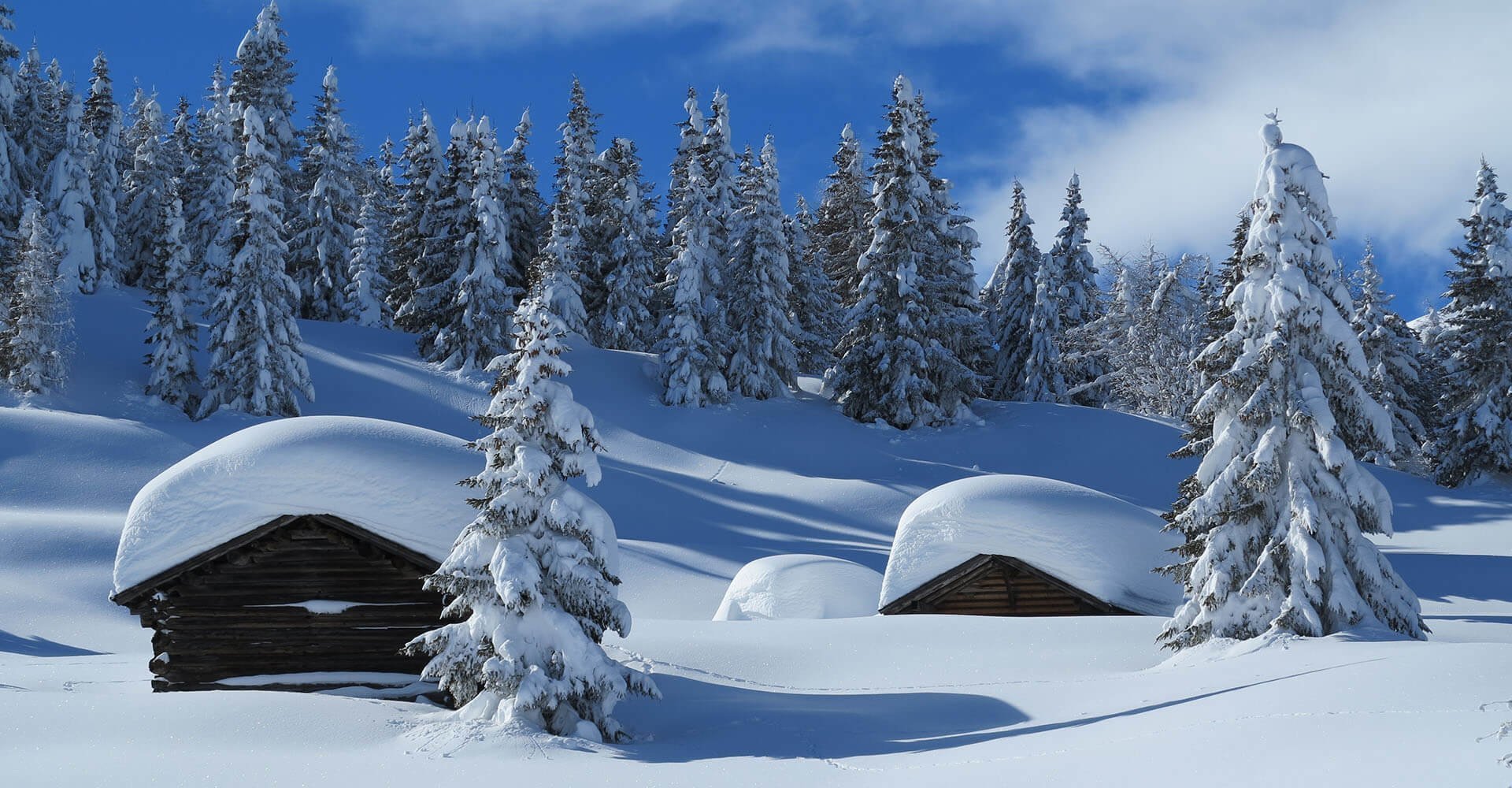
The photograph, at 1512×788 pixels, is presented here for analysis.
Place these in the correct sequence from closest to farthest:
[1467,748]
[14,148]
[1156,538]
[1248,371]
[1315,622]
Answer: [1467,748] → [1315,622] → [1248,371] → [1156,538] → [14,148]

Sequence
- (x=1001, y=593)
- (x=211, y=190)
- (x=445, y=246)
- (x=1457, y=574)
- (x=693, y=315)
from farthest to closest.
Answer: (x=211, y=190), (x=445, y=246), (x=693, y=315), (x=1457, y=574), (x=1001, y=593)

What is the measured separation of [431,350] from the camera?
5350 cm

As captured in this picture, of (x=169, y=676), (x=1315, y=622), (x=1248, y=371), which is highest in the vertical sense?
(x=1248, y=371)

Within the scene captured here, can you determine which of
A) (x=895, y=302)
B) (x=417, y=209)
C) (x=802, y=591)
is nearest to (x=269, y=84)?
(x=417, y=209)

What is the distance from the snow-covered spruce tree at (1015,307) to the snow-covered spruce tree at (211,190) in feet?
124

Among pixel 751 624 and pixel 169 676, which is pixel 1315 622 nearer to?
pixel 751 624

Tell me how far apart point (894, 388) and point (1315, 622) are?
33.1 metres

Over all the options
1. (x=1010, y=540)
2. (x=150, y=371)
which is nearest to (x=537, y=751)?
(x=1010, y=540)

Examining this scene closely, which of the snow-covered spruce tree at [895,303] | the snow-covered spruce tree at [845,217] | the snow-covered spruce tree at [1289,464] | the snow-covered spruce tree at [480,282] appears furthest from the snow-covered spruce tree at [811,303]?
the snow-covered spruce tree at [1289,464]

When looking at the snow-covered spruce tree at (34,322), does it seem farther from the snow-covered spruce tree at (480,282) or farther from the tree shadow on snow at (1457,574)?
the tree shadow on snow at (1457,574)

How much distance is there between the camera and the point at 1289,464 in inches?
655

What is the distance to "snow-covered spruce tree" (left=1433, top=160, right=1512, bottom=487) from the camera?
4306 centimetres

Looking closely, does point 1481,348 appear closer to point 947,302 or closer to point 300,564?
point 947,302

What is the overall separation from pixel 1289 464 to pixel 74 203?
193 ft
